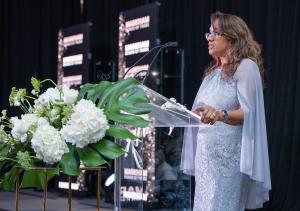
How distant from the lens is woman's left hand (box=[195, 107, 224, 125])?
1901 mm

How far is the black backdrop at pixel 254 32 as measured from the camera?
4.80 metres

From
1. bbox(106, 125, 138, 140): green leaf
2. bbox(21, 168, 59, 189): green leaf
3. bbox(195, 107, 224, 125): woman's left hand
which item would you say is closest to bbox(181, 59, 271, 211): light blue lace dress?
bbox(195, 107, 224, 125): woman's left hand

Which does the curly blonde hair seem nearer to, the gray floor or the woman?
the woman

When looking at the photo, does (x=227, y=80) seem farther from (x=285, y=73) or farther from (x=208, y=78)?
(x=285, y=73)

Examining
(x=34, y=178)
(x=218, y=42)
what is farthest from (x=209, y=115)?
(x=34, y=178)

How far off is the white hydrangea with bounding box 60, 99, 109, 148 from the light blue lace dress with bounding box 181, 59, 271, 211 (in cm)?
108

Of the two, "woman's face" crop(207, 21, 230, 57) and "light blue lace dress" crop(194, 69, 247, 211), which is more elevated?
"woman's face" crop(207, 21, 230, 57)

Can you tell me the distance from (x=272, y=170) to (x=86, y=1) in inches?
142

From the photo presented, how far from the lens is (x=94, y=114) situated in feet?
3.41

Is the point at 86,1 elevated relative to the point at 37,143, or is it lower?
elevated

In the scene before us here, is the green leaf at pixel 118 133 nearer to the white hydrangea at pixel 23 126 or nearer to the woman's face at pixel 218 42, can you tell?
the white hydrangea at pixel 23 126

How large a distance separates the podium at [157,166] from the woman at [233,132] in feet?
0.45

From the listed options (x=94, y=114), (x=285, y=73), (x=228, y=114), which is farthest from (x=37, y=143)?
(x=285, y=73)

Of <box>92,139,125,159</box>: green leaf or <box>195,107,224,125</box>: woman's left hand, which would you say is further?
<box>195,107,224,125</box>: woman's left hand
